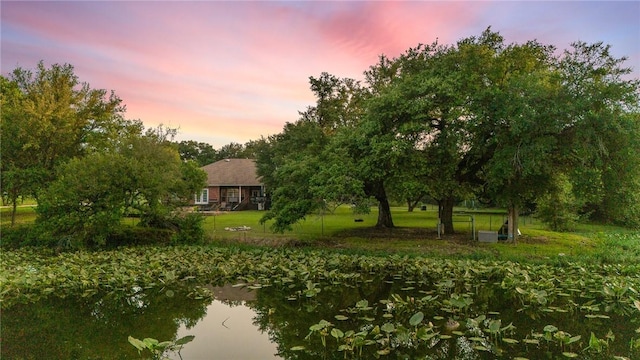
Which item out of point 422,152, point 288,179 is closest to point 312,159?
point 288,179

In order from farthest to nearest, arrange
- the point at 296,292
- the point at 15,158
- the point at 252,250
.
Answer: the point at 15,158 < the point at 252,250 < the point at 296,292

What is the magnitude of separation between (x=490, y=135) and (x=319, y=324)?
42.8ft

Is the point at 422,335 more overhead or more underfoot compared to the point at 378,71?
more underfoot

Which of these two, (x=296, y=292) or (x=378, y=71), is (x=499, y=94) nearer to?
(x=378, y=71)

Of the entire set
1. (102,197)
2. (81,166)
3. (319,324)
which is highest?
(81,166)

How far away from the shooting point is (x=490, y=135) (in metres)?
17.1

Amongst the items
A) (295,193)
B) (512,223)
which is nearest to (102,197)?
(295,193)

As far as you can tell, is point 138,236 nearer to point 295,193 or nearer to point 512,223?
point 295,193

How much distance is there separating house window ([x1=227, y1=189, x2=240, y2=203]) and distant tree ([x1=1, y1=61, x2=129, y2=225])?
1459 centimetres

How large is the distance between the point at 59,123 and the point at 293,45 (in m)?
14.5

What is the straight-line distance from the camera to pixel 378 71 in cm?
2298

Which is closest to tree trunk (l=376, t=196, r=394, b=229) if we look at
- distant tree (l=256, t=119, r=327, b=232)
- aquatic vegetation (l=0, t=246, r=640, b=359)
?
distant tree (l=256, t=119, r=327, b=232)

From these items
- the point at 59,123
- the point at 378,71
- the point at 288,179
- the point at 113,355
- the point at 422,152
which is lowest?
the point at 113,355

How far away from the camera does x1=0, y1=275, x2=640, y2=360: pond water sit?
6.73 meters
